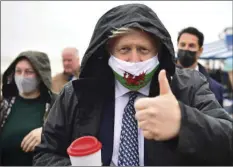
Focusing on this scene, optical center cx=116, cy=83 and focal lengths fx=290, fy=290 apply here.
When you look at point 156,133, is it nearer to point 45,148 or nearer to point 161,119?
point 161,119

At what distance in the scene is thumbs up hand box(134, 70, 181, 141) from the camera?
1018mm

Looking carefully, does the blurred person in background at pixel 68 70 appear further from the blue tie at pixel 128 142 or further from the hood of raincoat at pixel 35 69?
the blue tie at pixel 128 142

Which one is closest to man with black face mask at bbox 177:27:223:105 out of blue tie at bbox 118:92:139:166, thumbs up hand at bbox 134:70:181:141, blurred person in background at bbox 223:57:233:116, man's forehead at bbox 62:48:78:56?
blurred person in background at bbox 223:57:233:116

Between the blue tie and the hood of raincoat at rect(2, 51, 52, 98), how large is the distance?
A: 154cm

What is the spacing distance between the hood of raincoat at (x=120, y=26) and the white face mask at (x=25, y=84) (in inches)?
48.0

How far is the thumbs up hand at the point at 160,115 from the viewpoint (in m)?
1.02

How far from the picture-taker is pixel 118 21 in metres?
1.52

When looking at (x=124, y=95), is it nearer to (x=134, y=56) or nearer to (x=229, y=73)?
(x=134, y=56)

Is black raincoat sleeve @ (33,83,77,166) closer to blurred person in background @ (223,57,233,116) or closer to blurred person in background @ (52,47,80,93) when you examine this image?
blurred person in background @ (223,57,233,116)

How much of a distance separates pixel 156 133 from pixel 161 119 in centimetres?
6

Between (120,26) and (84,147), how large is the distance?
772mm

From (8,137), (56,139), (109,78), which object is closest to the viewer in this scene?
(56,139)

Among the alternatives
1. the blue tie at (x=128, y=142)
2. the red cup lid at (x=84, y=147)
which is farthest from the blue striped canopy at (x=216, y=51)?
the red cup lid at (x=84, y=147)

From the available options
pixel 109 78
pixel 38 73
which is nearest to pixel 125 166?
pixel 109 78
